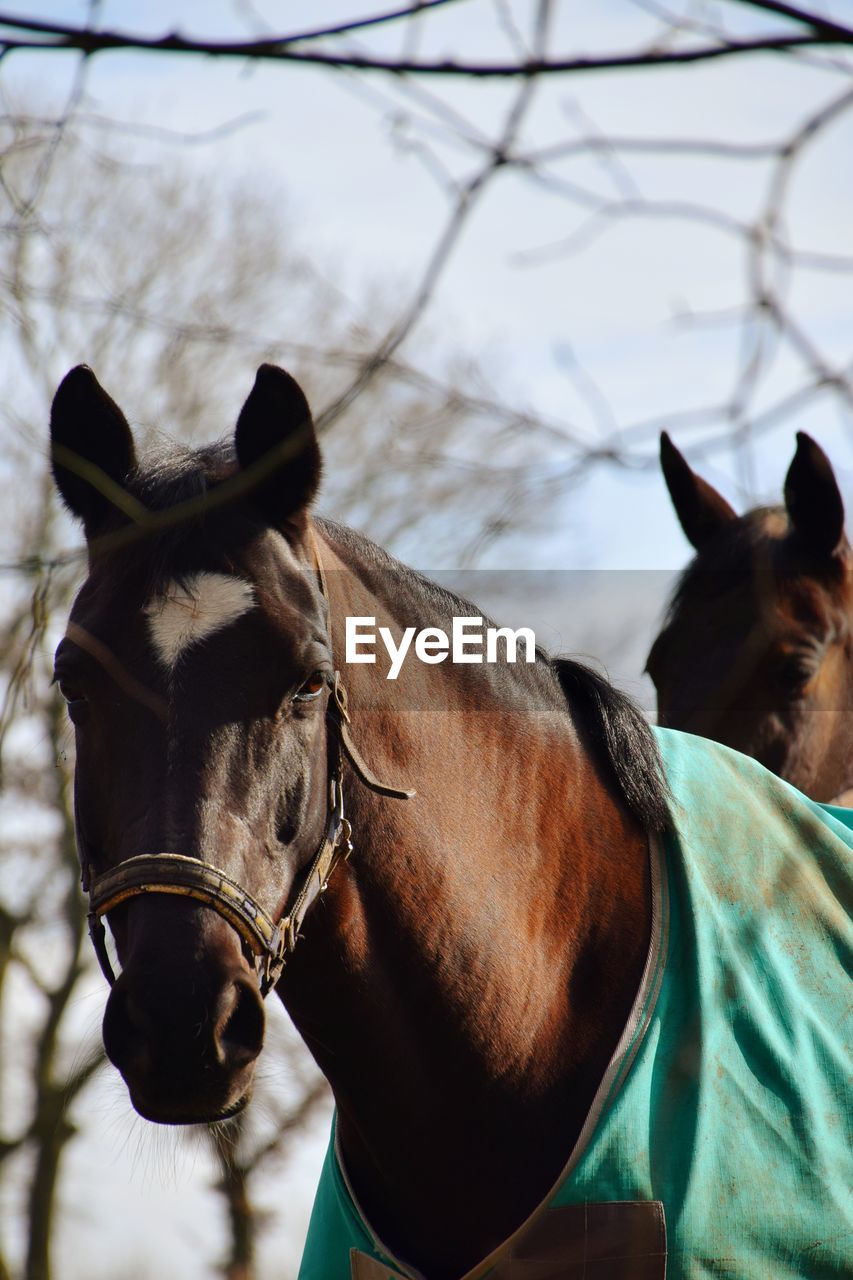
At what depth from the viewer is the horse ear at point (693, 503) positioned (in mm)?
5172

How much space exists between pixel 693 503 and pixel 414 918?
301 cm

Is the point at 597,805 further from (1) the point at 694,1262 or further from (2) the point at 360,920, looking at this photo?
(1) the point at 694,1262

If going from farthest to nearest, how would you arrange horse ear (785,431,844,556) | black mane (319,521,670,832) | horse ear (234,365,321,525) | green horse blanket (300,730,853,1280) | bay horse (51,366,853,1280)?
horse ear (785,431,844,556)
black mane (319,521,670,832)
horse ear (234,365,321,525)
green horse blanket (300,730,853,1280)
bay horse (51,366,853,1280)

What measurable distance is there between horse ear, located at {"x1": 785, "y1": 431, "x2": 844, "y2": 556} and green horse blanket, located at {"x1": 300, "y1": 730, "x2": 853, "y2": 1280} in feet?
6.72

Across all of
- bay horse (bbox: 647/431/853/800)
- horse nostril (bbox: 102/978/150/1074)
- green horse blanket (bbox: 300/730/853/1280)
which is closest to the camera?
horse nostril (bbox: 102/978/150/1074)

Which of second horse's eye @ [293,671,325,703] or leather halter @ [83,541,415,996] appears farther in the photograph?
second horse's eye @ [293,671,325,703]

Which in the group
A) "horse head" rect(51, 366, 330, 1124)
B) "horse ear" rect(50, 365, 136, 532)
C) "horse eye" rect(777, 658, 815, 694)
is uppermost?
"horse ear" rect(50, 365, 136, 532)

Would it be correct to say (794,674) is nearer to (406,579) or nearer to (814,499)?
(814,499)

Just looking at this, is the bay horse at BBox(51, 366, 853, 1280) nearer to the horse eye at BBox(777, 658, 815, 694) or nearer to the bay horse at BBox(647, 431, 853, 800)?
the bay horse at BBox(647, 431, 853, 800)

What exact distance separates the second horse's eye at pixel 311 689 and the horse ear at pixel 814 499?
9.36 ft

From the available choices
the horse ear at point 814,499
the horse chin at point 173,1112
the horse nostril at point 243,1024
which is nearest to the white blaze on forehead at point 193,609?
the horse nostril at point 243,1024

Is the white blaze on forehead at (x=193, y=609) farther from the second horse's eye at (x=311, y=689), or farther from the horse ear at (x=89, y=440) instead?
the horse ear at (x=89, y=440)

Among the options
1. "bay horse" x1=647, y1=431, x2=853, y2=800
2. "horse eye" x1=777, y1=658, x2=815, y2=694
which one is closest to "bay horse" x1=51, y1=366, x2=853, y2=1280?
"bay horse" x1=647, y1=431, x2=853, y2=800

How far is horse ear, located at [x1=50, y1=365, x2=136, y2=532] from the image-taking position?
9.01 feet
